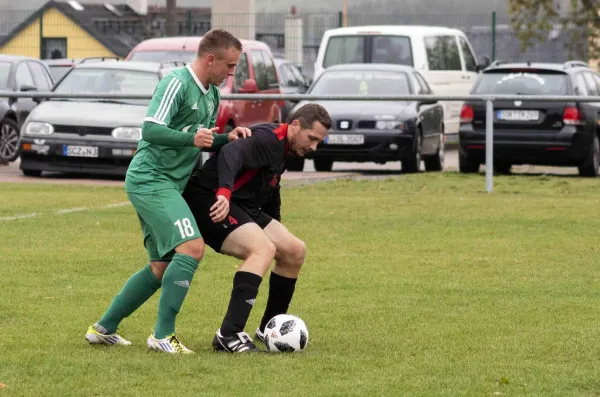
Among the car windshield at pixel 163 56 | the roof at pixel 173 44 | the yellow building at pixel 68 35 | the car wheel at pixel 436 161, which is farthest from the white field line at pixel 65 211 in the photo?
the yellow building at pixel 68 35

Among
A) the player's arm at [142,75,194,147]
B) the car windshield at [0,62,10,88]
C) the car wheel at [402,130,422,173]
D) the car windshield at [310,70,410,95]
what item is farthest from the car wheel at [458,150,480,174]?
the player's arm at [142,75,194,147]

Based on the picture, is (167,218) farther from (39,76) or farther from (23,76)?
(39,76)

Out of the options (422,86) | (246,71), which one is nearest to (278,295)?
(422,86)

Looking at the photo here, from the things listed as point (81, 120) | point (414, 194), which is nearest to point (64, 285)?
point (414, 194)

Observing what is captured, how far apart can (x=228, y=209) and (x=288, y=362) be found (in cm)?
82

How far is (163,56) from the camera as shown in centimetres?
2361

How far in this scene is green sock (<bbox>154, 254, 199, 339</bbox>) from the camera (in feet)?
23.6

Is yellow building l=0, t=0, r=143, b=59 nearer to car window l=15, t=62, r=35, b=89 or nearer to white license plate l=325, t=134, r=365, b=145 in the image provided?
car window l=15, t=62, r=35, b=89

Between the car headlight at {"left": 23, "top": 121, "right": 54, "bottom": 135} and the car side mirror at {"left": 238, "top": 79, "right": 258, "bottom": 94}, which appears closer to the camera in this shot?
the car headlight at {"left": 23, "top": 121, "right": 54, "bottom": 135}

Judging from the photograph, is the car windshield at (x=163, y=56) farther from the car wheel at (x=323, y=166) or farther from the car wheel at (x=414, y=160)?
the car wheel at (x=414, y=160)

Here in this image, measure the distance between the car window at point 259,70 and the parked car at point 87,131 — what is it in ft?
12.4

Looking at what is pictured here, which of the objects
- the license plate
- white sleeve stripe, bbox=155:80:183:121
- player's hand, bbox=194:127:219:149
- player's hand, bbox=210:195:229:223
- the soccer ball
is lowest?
the soccer ball

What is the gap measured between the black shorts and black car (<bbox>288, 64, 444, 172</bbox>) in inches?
497

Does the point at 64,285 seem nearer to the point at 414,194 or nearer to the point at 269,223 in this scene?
the point at 269,223
